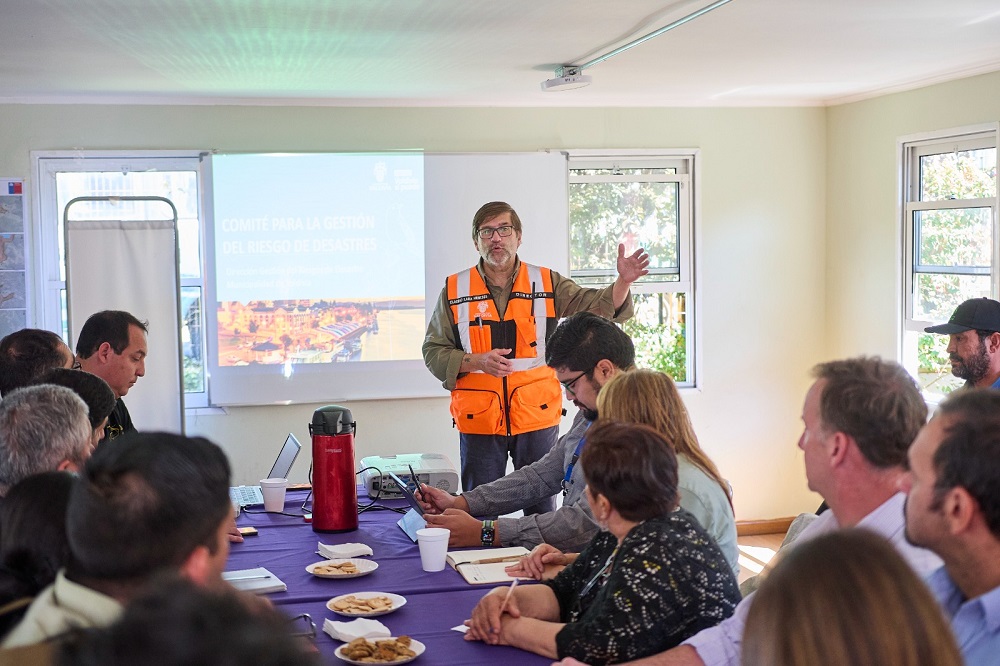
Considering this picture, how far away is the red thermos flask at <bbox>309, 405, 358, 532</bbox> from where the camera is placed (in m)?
3.13

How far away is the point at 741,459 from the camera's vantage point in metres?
6.75

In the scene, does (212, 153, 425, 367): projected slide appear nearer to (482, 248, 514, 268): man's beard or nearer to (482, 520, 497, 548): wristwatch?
(482, 248, 514, 268): man's beard

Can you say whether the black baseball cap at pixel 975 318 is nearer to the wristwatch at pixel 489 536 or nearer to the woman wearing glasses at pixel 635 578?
the wristwatch at pixel 489 536

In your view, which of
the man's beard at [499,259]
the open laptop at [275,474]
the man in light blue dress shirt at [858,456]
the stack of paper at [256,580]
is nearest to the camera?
the man in light blue dress shirt at [858,456]

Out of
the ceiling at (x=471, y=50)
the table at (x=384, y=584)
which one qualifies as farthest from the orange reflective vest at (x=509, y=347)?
the table at (x=384, y=584)

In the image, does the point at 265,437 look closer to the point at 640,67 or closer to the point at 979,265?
the point at 640,67

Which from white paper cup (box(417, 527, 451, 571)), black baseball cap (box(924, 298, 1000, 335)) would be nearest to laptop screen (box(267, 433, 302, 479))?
white paper cup (box(417, 527, 451, 571))

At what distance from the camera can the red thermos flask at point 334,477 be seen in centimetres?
313

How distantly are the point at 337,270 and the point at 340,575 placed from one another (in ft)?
12.0

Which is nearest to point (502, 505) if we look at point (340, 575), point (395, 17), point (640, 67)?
point (340, 575)

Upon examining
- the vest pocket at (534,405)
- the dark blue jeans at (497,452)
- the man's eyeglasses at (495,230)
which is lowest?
the dark blue jeans at (497,452)

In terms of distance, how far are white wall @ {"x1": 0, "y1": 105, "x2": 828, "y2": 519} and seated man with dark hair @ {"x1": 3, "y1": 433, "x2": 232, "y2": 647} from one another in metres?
4.68

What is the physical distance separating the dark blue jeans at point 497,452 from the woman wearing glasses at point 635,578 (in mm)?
2358

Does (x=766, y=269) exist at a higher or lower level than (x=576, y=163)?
lower
